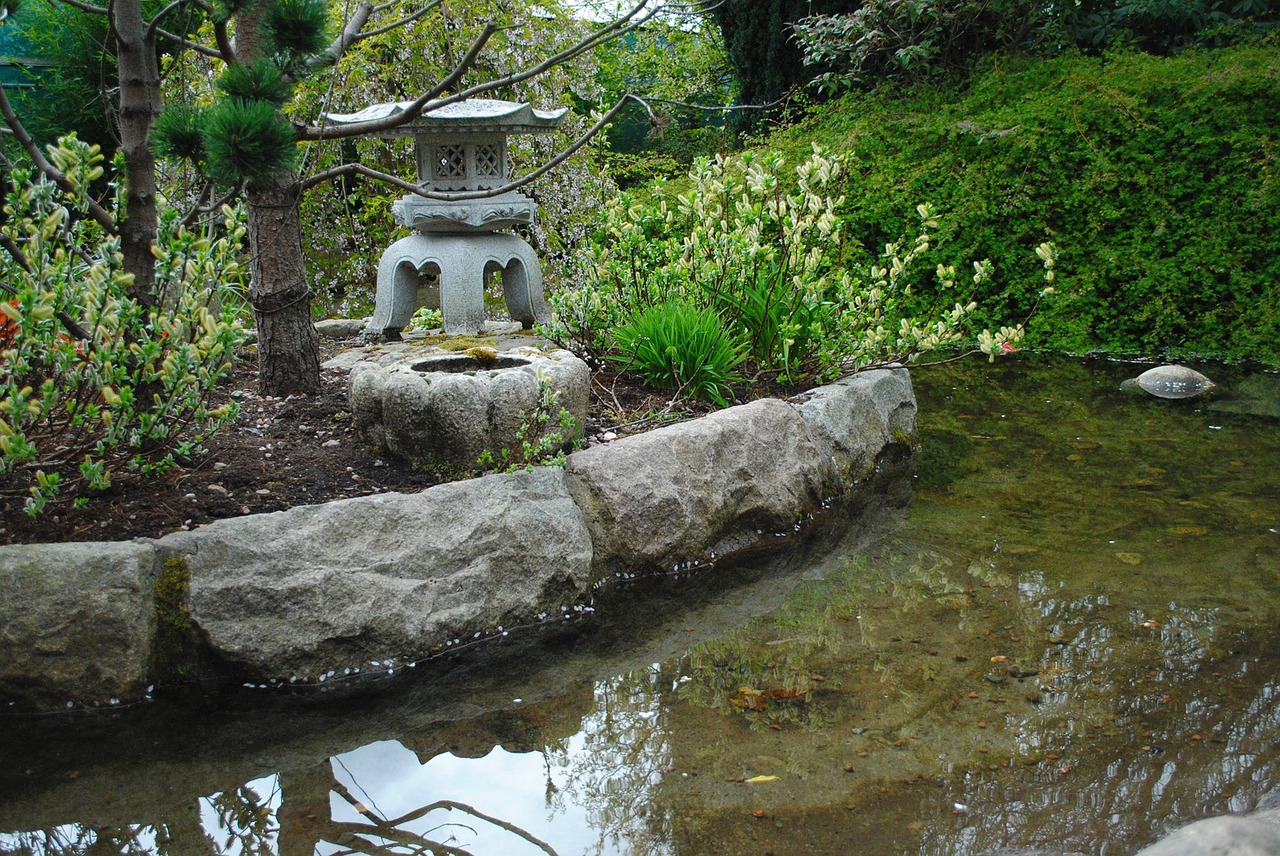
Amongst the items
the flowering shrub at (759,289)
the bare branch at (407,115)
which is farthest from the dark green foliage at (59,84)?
the bare branch at (407,115)

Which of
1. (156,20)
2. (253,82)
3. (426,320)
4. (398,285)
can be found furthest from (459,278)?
(253,82)

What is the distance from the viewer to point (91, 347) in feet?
9.95

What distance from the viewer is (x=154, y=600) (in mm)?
2955

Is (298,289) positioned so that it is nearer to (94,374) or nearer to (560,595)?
(94,374)

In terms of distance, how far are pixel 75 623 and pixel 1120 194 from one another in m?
7.38

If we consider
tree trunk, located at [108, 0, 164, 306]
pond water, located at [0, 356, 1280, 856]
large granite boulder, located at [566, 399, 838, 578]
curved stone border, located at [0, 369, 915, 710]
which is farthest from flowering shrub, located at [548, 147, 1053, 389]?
tree trunk, located at [108, 0, 164, 306]

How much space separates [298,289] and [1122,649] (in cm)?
344

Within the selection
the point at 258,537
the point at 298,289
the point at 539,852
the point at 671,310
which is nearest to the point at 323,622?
the point at 258,537

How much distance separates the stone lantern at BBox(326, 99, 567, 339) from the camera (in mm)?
5199

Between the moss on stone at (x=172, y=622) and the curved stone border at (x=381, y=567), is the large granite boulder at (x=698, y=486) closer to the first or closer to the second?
the curved stone border at (x=381, y=567)

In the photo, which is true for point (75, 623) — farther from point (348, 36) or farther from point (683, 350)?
point (683, 350)

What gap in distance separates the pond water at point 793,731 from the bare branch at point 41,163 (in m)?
1.51

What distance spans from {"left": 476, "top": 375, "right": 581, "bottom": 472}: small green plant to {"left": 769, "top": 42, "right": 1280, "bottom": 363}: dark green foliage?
5.23 metres

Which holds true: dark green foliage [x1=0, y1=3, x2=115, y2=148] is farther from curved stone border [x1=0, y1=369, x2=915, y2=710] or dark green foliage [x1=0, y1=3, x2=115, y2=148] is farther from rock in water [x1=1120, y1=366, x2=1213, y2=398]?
rock in water [x1=1120, y1=366, x2=1213, y2=398]
